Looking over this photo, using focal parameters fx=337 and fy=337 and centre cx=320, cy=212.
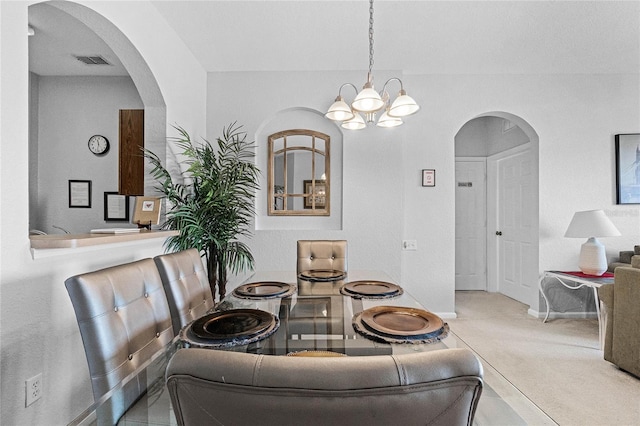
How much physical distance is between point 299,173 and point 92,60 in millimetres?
2374

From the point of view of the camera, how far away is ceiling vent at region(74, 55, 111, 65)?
10.9 feet

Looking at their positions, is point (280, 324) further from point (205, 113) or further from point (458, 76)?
point (458, 76)

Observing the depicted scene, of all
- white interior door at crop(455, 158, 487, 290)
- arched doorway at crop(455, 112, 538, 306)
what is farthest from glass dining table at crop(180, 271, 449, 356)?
white interior door at crop(455, 158, 487, 290)

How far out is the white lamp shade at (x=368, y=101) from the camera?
1881 millimetres

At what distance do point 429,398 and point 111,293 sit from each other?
3.93 feet

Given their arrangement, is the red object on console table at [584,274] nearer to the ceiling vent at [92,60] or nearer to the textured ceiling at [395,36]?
the textured ceiling at [395,36]

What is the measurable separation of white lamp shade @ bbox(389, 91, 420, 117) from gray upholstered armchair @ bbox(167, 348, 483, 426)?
5.64ft

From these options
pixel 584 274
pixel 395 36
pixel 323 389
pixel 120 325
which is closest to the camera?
pixel 323 389

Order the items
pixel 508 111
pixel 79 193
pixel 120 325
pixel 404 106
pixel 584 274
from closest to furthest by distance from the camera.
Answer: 1. pixel 120 325
2. pixel 404 106
3. pixel 584 274
4. pixel 79 193
5. pixel 508 111

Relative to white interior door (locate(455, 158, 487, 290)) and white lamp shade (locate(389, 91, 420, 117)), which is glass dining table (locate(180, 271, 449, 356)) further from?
white interior door (locate(455, 158, 487, 290))

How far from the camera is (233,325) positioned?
138cm

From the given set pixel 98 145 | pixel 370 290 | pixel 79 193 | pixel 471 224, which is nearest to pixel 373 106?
pixel 370 290

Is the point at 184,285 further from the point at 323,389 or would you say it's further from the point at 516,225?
the point at 516,225

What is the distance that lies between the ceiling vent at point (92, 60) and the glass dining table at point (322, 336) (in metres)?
2.78
